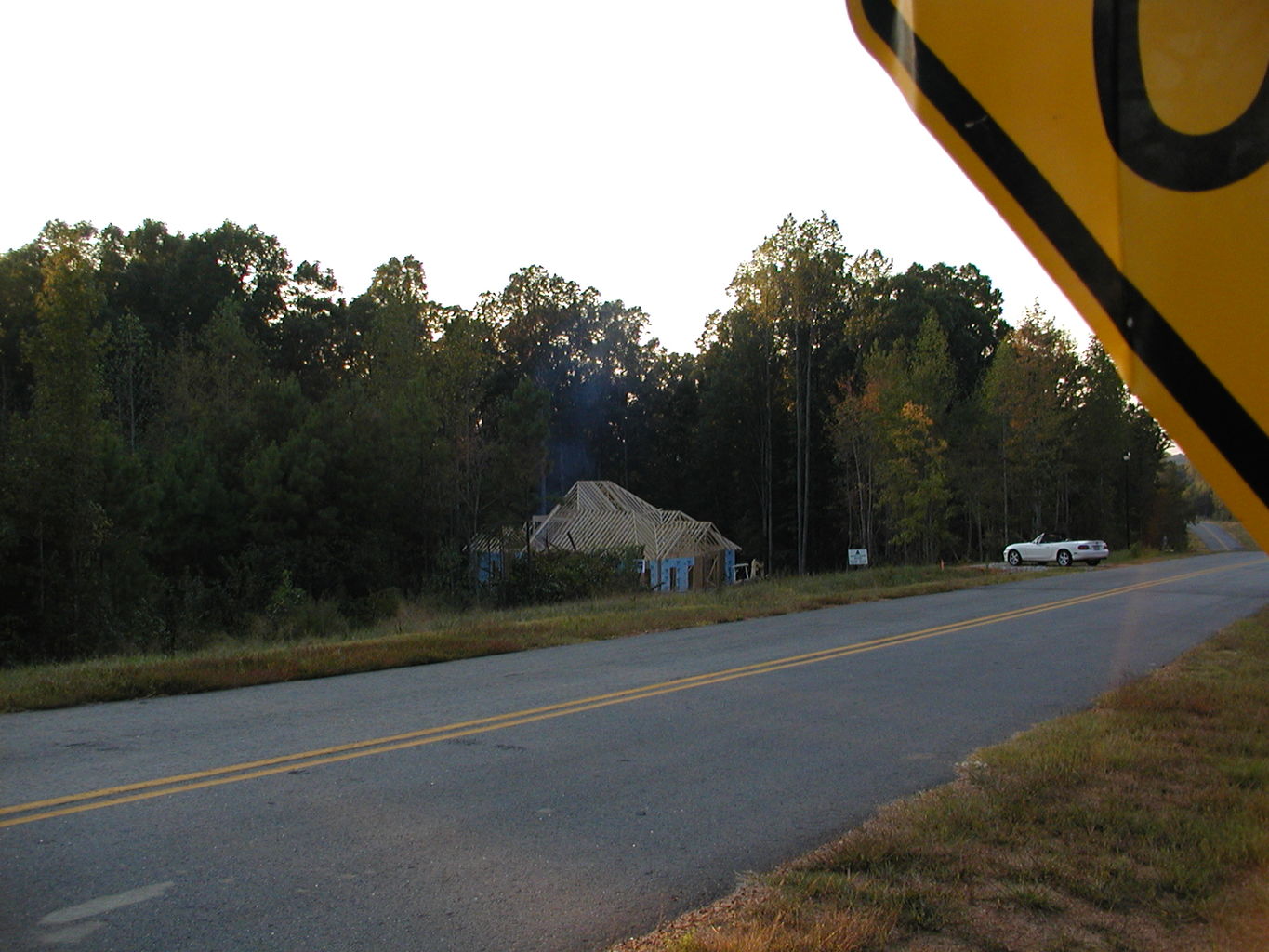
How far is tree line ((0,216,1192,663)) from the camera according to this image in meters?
19.3

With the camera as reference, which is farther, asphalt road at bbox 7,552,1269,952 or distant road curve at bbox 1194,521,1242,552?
distant road curve at bbox 1194,521,1242,552

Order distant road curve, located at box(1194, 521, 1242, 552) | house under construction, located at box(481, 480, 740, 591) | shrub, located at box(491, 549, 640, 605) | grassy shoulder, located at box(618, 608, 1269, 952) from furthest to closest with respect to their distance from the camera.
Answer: distant road curve, located at box(1194, 521, 1242, 552) < house under construction, located at box(481, 480, 740, 591) < shrub, located at box(491, 549, 640, 605) < grassy shoulder, located at box(618, 608, 1269, 952)

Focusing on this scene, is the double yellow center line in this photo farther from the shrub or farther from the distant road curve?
the distant road curve

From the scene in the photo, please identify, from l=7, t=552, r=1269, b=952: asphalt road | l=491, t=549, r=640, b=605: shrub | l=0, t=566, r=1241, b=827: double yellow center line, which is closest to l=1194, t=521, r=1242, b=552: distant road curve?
l=491, t=549, r=640, b=605: shrub

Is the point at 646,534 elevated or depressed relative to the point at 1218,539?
depressed

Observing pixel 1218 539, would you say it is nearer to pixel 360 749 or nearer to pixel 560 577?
pixel 560 577

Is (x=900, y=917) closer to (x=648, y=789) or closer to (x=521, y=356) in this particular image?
(x=648, y=789)

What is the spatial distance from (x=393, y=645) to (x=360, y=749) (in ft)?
19.6

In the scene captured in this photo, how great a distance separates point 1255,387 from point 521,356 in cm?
6708

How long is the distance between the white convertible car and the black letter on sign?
135ft

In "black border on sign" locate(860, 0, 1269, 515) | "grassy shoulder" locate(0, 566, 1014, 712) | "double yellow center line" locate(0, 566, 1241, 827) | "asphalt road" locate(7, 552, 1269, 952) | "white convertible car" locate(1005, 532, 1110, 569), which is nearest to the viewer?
"black border on sign" locate(860, 0, 1269, 515)

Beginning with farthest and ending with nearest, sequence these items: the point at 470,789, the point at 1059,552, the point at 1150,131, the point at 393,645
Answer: the point at 1059,552, the point at 393,645, the point at 470,789, the point at 1150,131

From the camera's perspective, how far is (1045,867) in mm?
4863

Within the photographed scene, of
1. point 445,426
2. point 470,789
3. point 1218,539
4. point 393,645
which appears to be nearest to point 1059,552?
point 445,426
